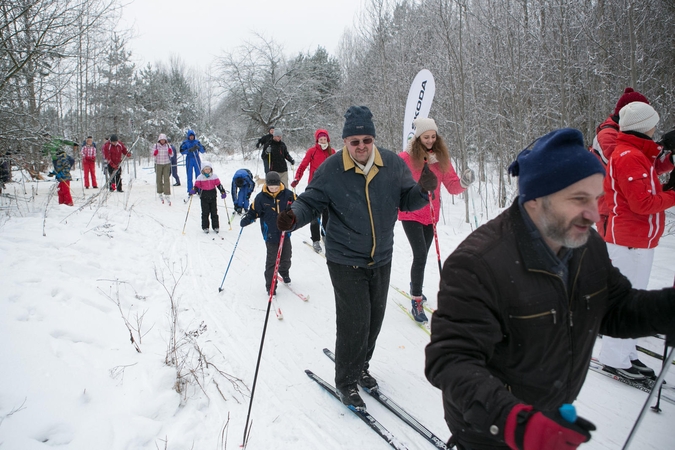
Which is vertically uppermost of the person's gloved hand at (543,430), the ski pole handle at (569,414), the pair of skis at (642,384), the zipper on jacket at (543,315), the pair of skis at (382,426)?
the zipper on jacket at (543,315)

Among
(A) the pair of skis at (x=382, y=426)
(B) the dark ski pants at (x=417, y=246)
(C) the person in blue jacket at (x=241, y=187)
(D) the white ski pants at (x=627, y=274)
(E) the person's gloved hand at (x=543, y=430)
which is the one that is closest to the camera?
(E) the person's gloved hand at (x=543, y=430)

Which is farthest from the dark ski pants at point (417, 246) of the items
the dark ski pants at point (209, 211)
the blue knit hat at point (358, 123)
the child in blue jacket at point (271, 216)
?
the dark ski pants at point (209, 211)

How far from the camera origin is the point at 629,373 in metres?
3.30

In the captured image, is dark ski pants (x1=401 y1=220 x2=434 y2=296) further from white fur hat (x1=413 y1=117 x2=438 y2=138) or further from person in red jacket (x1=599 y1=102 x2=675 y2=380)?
person in red jacket (x1=599 y1=102 x2=675 y2=380)

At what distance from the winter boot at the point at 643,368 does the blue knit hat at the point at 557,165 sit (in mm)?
2966

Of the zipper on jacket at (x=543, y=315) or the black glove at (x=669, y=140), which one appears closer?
the zipper on jacket at (x=543, y=315)

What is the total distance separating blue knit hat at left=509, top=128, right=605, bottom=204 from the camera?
1.33 meters

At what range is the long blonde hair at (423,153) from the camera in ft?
13.8

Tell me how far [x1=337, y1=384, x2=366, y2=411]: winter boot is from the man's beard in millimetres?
2225

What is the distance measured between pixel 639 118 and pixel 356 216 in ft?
7.55

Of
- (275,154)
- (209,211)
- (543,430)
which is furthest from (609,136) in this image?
(209,211)

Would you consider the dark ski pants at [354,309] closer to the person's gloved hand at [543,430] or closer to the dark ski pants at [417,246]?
the dark ski pants at [417,246]

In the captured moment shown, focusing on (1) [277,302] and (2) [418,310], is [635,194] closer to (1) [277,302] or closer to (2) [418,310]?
(2) [418,310]

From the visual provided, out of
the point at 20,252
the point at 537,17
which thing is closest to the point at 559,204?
the point at 20,252
